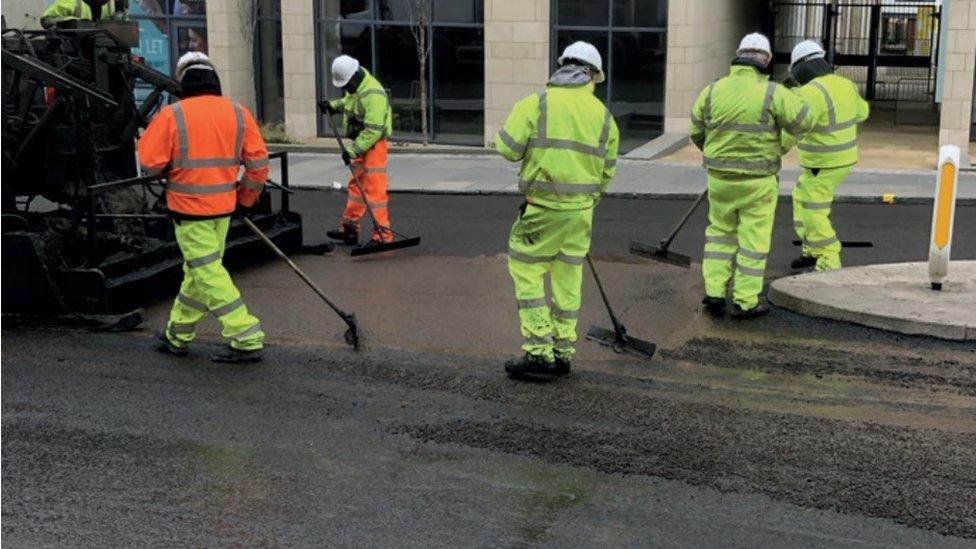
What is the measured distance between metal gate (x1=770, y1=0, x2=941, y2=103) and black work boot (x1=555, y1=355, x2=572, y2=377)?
17.6 meters

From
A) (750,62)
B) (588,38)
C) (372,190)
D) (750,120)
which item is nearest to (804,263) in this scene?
(750,120)

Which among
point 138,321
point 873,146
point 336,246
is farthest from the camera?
point 873,146

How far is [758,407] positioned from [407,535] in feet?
8.17

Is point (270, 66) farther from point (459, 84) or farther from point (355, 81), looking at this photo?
point (355, 81)

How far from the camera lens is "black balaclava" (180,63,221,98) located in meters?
8.31

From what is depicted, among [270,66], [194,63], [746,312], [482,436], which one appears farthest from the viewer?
[270,66]

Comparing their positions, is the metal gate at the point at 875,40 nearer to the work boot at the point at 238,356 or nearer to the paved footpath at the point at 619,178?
the paved footpath at the point at 619,178

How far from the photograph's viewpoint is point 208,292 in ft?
27.1

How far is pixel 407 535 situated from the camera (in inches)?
220

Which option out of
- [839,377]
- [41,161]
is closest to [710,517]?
[839,377]

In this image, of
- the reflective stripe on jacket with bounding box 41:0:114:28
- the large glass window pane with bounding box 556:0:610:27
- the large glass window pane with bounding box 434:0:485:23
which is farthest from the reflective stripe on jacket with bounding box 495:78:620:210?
the large glass window pane with bounding box 434:0:485:23

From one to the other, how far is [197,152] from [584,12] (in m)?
12.5

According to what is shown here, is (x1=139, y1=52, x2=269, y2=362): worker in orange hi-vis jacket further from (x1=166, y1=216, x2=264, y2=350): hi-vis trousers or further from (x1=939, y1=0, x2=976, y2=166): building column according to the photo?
(x1=939, y1=0, x2=976, y2=166): building column

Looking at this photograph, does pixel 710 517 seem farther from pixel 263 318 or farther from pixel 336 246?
pixel 336 246
